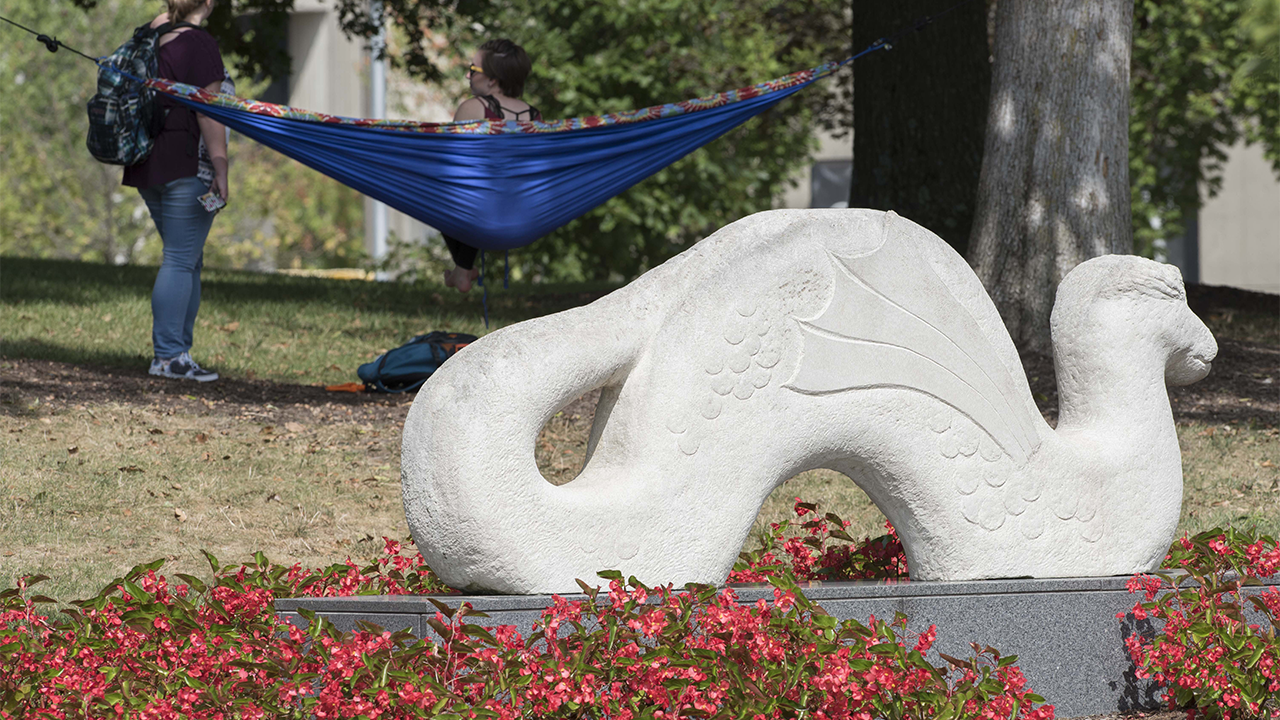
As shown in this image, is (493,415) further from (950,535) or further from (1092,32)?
(1092,32)

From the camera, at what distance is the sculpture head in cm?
368

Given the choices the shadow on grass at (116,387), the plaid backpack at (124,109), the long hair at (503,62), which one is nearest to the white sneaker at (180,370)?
the shadow on grass at (116,387)

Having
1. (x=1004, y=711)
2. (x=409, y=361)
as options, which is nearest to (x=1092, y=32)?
(x=409, y=361)

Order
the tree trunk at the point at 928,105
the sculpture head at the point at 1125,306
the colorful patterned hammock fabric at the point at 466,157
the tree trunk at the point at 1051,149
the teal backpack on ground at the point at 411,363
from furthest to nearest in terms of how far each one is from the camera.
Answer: the tree trunk at the point at 928,105 → the tree trunk at the point at 1051,149 → the teal backpack on ground at the point at 411,363 → the colorful patterned hammock fabric at the point at 466,157 → the sculpture head at the point at 1125,306

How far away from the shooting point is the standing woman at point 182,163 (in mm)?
6367

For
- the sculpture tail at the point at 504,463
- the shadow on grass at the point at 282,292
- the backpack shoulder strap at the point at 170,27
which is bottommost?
the shadow on grass at the point at 282,292

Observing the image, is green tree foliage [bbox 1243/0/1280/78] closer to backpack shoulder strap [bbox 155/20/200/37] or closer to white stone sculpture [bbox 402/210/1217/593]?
white stone sculpture [bbox 402/210/1217/593]

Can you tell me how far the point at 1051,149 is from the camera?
23.6 ft

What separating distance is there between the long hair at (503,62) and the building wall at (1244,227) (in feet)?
63.0

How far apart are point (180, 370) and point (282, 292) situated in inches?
152

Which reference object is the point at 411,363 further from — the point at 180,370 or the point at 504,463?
the point at 504,463

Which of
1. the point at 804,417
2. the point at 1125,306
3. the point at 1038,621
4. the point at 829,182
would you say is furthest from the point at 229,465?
the point at 829,182

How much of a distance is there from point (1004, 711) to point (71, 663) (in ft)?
6.10

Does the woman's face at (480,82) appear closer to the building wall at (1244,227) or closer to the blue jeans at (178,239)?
the blue jeans at (178,239)
